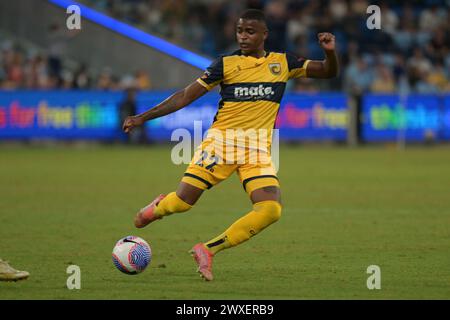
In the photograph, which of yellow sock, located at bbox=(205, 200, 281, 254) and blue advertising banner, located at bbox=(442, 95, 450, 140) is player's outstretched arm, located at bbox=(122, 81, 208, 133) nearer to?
yellow sock, located at bbox=(205, 200, 281, 254)

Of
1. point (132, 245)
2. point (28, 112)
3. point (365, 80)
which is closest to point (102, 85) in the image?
point (28, 112)

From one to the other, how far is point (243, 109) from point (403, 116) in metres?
19.0

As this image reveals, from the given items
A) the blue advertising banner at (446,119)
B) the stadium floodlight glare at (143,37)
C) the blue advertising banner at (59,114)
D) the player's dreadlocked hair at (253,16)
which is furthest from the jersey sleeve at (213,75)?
the stadium floodlight glare at (143,37)

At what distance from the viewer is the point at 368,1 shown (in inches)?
1254

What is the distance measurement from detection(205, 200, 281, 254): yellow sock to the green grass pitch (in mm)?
315

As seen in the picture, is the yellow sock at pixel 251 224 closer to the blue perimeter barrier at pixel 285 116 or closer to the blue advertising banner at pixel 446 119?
the blue perimeter barrier at pixel 285 116

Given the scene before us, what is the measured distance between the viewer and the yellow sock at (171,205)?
9273 mm

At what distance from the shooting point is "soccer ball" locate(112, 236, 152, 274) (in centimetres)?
896

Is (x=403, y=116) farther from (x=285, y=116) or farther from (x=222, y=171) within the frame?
(x=222, y=171)

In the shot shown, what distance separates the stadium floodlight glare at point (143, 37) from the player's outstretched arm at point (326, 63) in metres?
20.6

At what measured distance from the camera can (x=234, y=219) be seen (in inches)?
534
